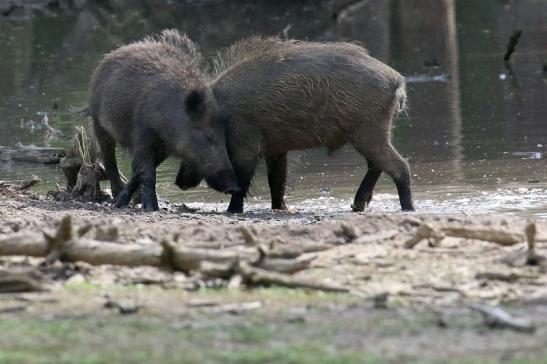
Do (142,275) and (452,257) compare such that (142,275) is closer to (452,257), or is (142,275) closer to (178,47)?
(452,257)

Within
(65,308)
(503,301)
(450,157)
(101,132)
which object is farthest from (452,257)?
(450,157)

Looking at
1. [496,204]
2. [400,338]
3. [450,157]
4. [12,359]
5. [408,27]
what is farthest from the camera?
[408,27]

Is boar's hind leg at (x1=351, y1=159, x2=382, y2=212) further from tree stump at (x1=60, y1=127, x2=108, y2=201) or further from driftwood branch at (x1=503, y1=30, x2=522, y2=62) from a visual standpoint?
driftwood branch at (x1=503, y1=30, x2=522, y2=62)

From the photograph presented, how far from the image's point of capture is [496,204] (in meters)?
12.2

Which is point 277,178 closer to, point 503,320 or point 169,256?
point 169,256

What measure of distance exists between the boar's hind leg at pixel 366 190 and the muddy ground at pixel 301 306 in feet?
11.7

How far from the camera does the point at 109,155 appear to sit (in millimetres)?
13297

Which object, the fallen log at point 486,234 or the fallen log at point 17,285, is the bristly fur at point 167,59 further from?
the fallen log at point 17,285

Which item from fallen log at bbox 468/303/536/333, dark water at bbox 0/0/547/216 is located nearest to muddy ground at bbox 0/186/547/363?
fallen log at bbox 468/303/536/333

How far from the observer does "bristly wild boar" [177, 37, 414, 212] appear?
12.3 metres

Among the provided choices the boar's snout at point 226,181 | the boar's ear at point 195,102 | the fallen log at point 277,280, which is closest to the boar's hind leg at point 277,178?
the boar's snout at point 226,181

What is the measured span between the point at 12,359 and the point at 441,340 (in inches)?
74.9

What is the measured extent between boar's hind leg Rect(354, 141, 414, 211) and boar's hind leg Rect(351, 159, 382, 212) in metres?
0.06

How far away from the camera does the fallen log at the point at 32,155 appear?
15523 millimetres
